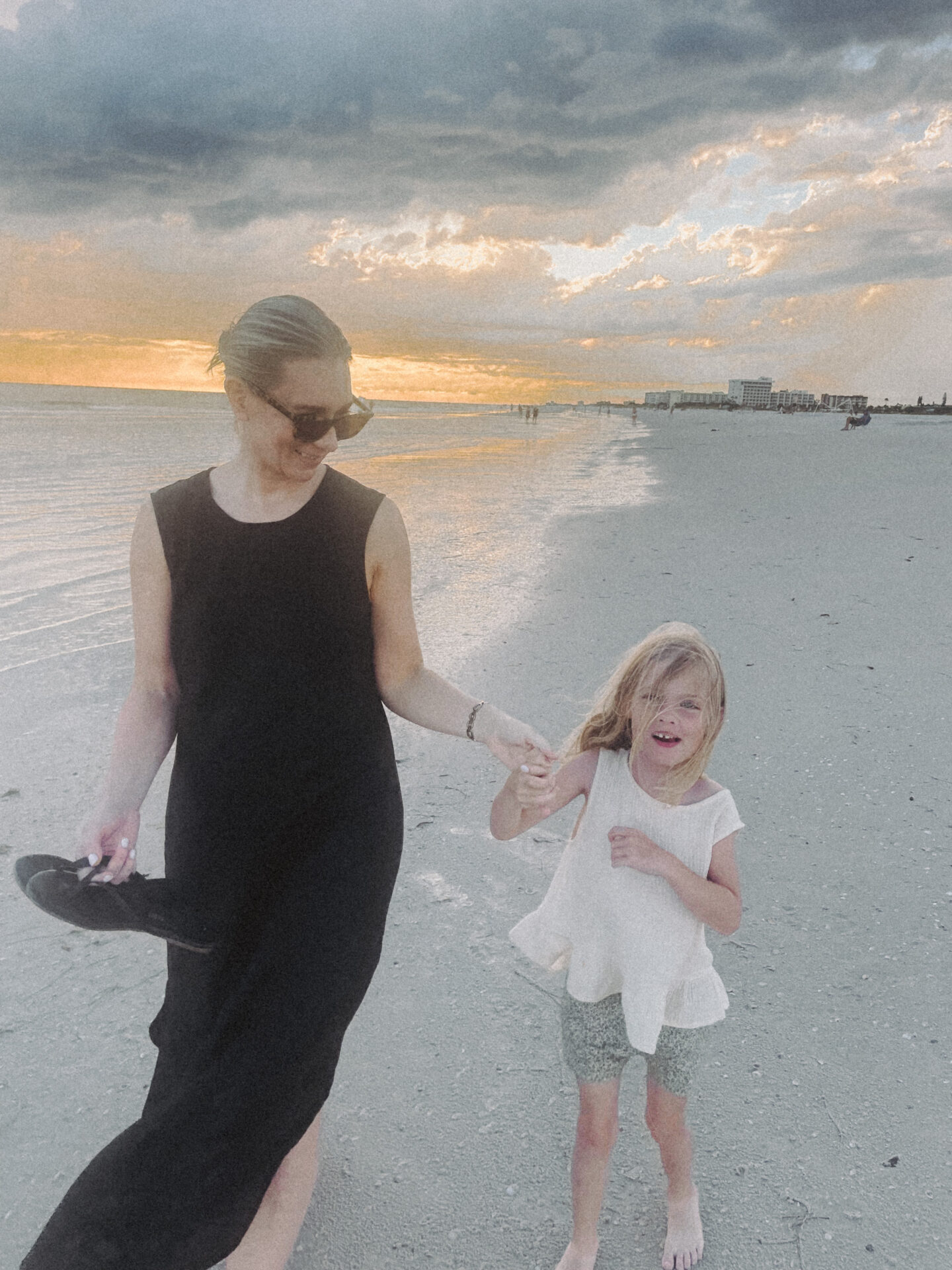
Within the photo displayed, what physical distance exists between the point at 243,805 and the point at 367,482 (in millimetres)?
18156

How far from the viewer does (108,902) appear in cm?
185

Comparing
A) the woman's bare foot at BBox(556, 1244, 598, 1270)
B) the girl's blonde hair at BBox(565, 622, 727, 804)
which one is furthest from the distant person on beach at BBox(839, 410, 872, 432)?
the woman's bare foot at BBox(556, 1244, 598, 1270)

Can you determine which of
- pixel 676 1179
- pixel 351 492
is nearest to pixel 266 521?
pixel 351 492

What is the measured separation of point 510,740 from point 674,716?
1.24 ft

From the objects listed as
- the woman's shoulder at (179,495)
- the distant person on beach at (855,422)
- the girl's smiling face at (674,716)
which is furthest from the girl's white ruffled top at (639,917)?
the distant person on beach at (855,422)

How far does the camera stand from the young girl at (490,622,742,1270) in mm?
1982

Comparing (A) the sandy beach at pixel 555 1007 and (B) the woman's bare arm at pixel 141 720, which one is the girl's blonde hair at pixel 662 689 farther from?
(A) the sandy beach at pixel 555 1007

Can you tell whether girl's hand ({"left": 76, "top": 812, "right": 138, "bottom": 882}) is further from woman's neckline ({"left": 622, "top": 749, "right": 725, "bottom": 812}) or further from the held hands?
woman's neckline ({"left": 622, "top": 749, "right": 725, "bottom": 812})

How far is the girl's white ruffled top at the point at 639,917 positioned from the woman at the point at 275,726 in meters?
0.29

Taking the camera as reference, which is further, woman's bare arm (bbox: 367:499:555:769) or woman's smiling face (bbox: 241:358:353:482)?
woman's bare arm (bbox: 367:499:555:769)

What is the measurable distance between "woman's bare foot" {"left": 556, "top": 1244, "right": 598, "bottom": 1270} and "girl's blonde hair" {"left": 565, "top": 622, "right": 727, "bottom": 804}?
114 centimetres

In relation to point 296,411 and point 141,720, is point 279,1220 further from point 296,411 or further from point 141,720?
point 296,411

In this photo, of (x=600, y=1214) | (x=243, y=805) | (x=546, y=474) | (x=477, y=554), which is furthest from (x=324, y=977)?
(x=546, y=474)

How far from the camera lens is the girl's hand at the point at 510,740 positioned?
76.0 inches
